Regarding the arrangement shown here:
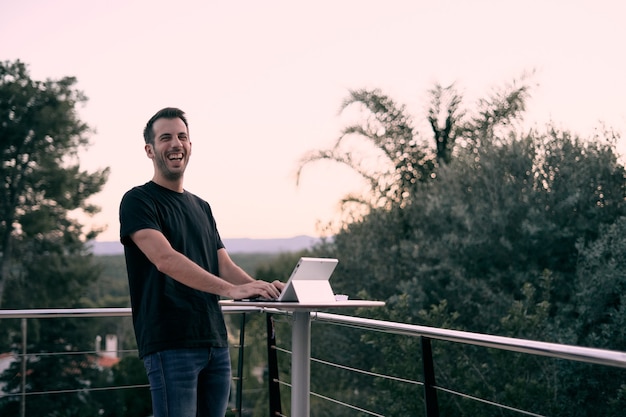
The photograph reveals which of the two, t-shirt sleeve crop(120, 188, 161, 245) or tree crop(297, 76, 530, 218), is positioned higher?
tree crop(297, 76, 530, 218)

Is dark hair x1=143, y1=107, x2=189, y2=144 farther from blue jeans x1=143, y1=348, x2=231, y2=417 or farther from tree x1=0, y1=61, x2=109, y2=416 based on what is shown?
tree x1=0, y1=61, x2=109, y2=416

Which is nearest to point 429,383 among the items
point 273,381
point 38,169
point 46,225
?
point 273,381

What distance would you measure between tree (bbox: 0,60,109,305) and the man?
2176 centimetres

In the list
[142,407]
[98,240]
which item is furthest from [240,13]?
[142,407]

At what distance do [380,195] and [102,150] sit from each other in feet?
39.7

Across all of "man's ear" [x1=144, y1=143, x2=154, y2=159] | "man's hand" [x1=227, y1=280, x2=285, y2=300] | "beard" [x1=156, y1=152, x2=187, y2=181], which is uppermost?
"man's ear" [x1=144, y1=143, x2=154, y2=159]

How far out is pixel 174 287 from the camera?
223 centimetres

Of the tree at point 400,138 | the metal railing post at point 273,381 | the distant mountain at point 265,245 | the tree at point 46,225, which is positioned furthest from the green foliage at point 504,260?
the tree at point 46,225

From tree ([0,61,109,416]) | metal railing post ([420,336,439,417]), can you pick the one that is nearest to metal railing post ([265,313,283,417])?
metal railing post ([420,336,439,417])

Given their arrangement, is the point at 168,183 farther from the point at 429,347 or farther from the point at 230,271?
the point at 429,347

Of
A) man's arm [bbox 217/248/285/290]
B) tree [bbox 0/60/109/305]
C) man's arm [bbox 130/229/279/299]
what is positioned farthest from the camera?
tree [bbox 0/60/109/305]

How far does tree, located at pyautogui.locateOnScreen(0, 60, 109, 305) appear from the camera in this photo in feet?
76.0

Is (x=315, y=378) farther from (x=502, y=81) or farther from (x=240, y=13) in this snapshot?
(x=240, y=13)

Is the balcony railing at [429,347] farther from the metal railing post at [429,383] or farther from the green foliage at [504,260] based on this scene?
the green foliage at [504,260]
